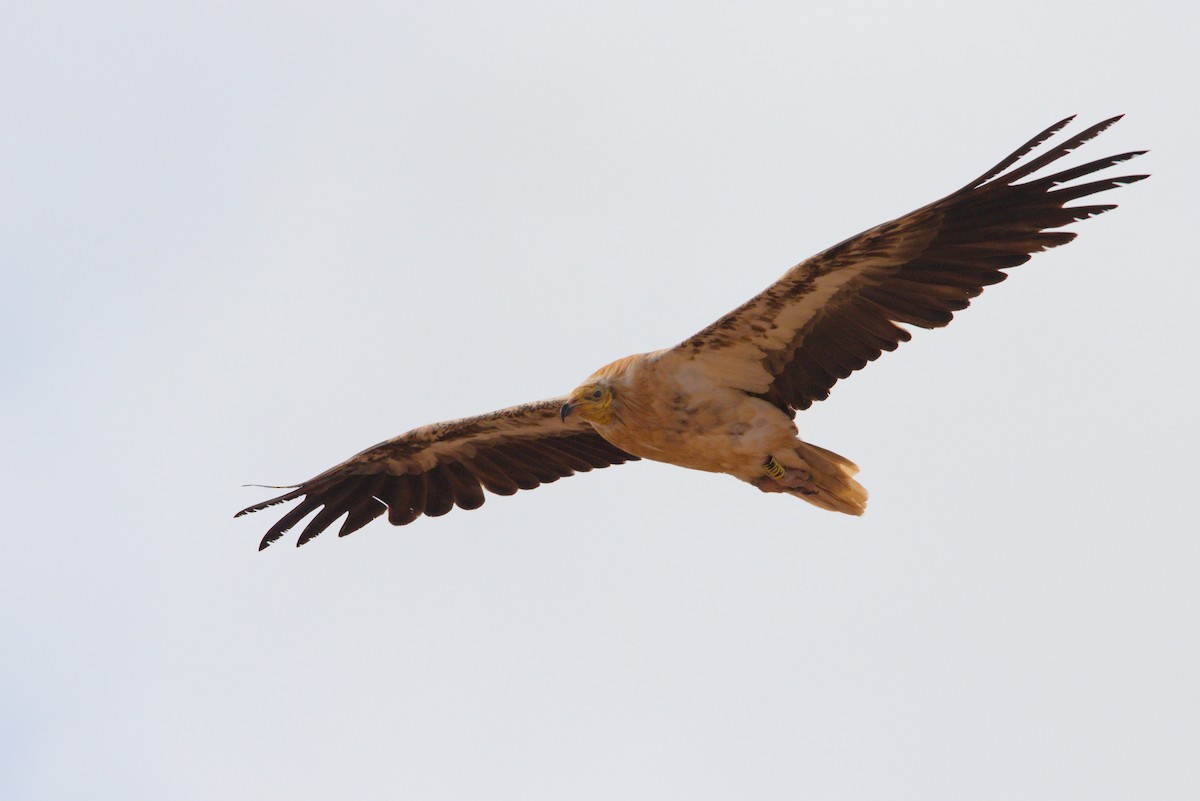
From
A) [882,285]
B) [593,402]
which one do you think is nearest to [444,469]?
[593,402]

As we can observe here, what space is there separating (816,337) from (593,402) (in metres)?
1.71

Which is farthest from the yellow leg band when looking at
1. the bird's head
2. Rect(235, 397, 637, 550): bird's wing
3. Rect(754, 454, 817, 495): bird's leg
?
Rect(235, 397, 637, 550): bird's wing

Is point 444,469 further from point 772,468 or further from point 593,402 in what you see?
point 772,468

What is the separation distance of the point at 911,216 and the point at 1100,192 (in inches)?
51.6

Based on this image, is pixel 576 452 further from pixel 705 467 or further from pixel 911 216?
pixel 911 216

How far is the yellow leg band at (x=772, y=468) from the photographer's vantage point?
13.2 m

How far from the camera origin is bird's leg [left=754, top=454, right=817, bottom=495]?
13258 millimetres

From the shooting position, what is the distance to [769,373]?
13.3 meters

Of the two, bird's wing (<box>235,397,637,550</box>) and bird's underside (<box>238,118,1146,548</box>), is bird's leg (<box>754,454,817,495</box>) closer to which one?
bird's underside (<box>238,118,1146,548</box>)

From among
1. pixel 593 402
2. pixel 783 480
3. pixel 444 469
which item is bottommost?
pixel 783 480

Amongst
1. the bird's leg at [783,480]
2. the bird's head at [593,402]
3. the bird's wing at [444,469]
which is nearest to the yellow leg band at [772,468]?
the bird's leg at [783,480]

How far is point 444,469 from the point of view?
52.7ft

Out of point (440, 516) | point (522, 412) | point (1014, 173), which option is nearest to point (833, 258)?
point (1014, 173)

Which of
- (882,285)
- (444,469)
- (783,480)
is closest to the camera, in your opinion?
(882,285)
